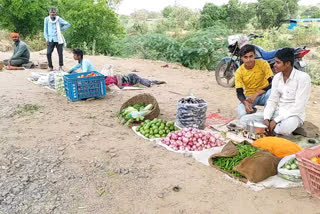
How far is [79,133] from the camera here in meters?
4.71

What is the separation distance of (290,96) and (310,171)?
1279 millimetres

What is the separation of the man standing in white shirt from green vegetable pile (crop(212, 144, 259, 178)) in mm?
600

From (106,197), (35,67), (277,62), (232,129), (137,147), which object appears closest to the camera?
(106,197)

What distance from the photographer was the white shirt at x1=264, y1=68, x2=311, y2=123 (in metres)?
3.87

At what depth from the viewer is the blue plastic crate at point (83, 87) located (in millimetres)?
6141

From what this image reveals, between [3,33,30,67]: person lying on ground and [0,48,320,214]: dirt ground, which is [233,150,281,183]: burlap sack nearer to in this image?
[0,48,320,214]: dirt ground

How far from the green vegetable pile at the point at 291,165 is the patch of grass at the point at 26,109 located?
4.14 m

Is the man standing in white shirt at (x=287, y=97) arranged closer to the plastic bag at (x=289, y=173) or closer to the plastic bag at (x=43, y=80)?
the plastic bag at (x=289, y=173)

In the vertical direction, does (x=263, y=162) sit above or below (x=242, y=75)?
below

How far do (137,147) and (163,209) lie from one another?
1415 millimetres

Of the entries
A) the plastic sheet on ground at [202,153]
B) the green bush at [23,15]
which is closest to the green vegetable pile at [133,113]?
the plastic sheet on ground at [202,153]

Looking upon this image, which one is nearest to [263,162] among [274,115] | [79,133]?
[274,115]

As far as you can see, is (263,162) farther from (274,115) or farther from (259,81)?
(259,81)

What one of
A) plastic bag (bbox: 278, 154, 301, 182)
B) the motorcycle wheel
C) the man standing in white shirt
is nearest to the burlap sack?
plastic bag (bbox: 278, 154, 301, 182)
